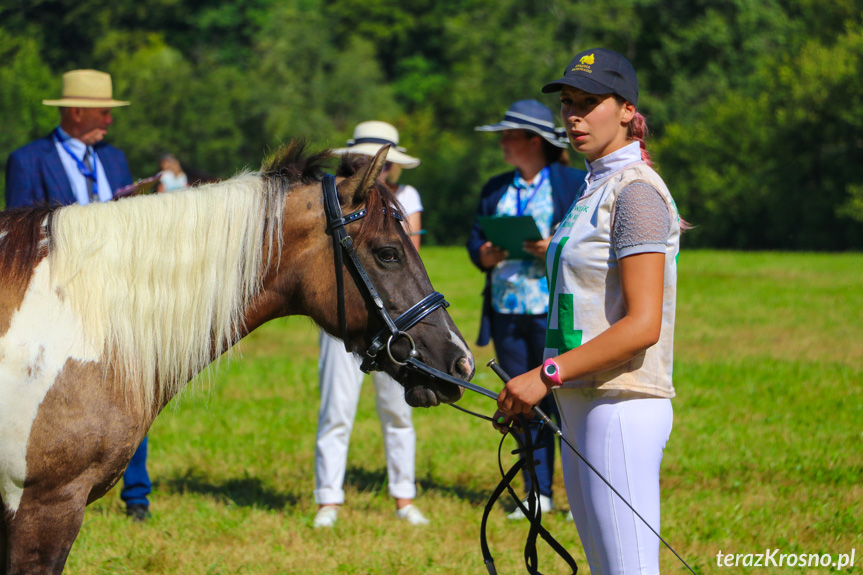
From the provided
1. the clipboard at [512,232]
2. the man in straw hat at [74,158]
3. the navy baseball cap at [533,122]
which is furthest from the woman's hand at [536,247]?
the man in straw hat at [74,158]

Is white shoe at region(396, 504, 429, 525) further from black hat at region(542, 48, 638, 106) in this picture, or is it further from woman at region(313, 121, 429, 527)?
black hat at region(542, 48, 638, 106)

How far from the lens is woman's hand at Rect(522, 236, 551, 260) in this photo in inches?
180

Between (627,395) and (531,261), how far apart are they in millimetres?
2427

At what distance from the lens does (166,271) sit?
8.68 feet

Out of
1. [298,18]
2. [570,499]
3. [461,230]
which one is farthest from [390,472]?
[298,18]

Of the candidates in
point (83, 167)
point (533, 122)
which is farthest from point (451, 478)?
point (83, 167)

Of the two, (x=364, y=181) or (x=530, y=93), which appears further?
(x=530, y=93)

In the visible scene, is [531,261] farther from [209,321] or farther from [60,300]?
[60,300]

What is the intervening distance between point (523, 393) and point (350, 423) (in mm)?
2669

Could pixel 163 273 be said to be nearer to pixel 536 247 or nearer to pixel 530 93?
pixel 536 247

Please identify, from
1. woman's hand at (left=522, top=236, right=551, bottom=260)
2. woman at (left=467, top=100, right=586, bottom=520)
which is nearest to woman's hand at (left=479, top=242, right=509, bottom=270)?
woman at (left=467, top=100, right=586, bottom=520)

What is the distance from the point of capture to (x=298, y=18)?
49.3 metres

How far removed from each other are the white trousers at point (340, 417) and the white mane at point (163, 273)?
2.10 m

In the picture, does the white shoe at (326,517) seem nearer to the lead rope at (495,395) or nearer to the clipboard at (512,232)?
the clipboard at (512,232)
